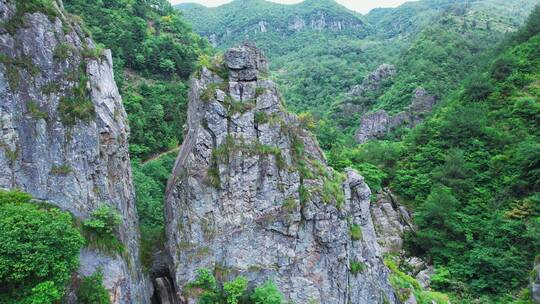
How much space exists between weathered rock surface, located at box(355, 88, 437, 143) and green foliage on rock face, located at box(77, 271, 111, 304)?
51.0 metres

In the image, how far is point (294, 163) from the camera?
20.5 metres

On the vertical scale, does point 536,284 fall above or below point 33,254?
below

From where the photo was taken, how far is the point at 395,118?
2376 inches

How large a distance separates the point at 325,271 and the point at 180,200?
364 inches

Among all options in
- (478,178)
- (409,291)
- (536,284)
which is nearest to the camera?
(536,284)

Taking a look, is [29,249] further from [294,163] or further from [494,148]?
[494,148]

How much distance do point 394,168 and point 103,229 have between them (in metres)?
31.4

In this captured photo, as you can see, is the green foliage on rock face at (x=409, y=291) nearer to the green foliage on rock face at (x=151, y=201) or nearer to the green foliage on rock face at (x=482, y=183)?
the green foliage on rock face at (x=482, y=183)

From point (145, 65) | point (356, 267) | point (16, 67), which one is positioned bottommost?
point (356, 267)

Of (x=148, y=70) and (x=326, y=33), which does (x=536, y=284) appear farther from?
(x=326, y=33)

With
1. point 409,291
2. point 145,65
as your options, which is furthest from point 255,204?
point 145,65

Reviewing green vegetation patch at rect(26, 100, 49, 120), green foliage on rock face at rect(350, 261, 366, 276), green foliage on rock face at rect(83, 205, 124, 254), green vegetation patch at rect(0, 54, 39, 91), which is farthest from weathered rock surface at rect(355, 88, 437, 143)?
green vegetation patch at rect(0, 54, 39, 91)

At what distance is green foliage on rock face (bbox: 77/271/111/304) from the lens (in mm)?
15148

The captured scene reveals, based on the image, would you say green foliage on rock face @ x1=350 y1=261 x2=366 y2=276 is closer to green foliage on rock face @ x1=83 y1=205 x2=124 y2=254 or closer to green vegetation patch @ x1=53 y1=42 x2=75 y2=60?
green foliage on rock face @ x1=83 y1=205 x2=124 y2=254
